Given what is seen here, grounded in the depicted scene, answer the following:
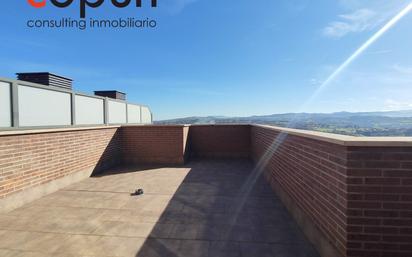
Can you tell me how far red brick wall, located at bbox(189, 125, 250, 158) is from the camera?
10133 millimetres

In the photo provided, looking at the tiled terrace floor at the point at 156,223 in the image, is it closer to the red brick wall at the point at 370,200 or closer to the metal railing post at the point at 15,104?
the red brick wall at the point at 370,200

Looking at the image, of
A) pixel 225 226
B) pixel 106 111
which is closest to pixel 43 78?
pixel 106 111

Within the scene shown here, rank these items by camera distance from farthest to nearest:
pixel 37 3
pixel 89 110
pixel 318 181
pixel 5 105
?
pixel 89 110 < pixel 37 3 < pixel 5 105 < pixel 318 181

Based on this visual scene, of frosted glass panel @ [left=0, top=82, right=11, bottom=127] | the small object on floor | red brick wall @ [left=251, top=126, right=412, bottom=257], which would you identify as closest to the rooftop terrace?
red brick wall @ [left=251, top=126, right=412, bottom=257]

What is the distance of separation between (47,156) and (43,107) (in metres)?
1.17

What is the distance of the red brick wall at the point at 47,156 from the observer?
434cm

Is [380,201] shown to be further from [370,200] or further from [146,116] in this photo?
[146,116]

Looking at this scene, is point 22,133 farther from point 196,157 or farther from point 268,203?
point 196,157

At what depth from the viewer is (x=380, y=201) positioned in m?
2.27

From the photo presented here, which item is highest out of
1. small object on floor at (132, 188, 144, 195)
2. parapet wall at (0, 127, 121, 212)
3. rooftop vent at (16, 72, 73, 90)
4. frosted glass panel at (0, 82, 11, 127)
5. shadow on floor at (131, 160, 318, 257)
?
rooftop vent at (16, 72, 73, 90)

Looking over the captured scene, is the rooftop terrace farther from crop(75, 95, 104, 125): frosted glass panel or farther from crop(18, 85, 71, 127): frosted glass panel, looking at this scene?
crop(75, 95, 104, 125): frosted glass panel

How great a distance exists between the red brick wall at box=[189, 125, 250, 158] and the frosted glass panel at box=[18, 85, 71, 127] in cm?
523

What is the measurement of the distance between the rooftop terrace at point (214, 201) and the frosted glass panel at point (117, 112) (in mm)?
2209

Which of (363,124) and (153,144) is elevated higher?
(363,124)
